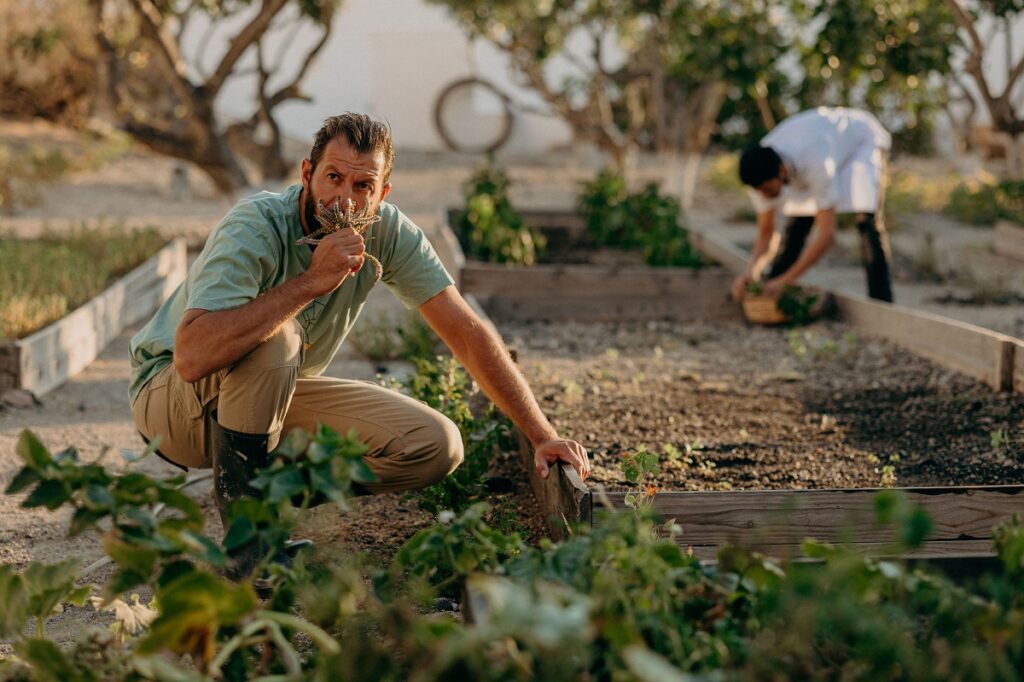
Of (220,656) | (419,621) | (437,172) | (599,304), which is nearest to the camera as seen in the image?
(419,621)

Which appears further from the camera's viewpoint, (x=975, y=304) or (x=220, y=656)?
(x=975, y=304)

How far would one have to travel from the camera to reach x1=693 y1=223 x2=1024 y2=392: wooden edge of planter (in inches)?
201

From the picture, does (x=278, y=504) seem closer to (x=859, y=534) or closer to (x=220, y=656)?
(x=220, y=656)

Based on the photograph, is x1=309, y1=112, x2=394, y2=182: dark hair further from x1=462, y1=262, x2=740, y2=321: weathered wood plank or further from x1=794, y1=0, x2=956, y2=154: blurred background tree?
x1=794, y1=0, x2=956, y2=154: blurred background tree

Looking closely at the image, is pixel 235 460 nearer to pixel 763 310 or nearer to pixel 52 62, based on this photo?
pixel 763 310

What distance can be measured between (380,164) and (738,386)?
109 inches

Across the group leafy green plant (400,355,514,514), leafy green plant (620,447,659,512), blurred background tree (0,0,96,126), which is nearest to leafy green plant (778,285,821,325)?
leafy green plant (400,355,514,514)

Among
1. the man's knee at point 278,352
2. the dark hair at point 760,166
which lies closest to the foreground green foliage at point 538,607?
the man's knee at point 278,352

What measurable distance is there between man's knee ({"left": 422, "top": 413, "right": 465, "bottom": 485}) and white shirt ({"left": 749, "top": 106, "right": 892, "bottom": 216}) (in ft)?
12.2

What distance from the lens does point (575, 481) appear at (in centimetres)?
311

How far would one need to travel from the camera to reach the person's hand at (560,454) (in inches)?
126

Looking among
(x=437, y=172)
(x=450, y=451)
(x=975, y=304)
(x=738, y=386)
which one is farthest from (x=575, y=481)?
(x=437, y=172)

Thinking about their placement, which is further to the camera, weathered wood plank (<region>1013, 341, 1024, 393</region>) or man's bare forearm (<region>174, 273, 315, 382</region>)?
weathered wood plank (<region>1013, 341, 1024, 393</region>)

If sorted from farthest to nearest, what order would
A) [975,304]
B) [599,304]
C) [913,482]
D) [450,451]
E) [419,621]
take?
[975,304] → [599,304] → [913,482] → [450,451] → [419,621]
